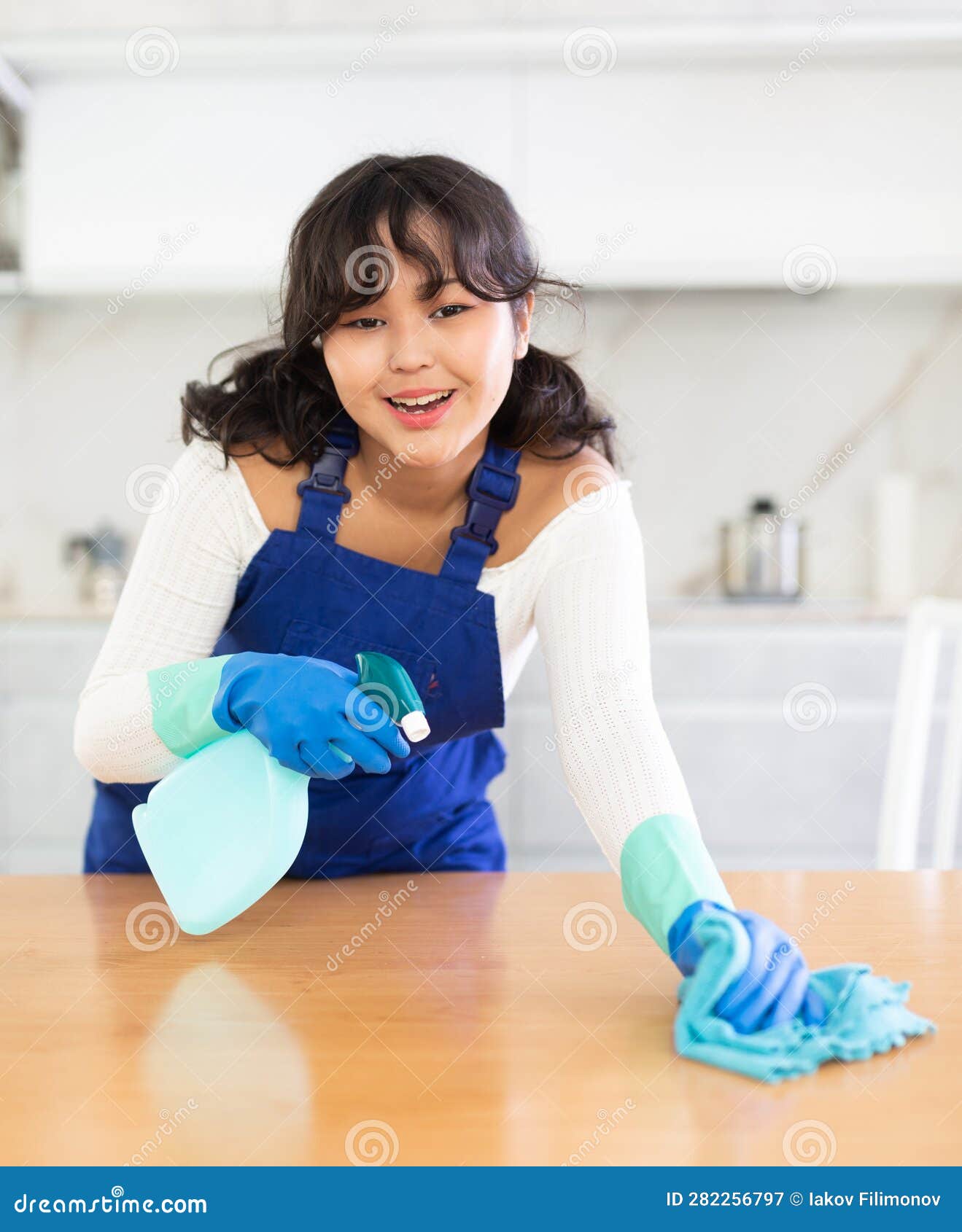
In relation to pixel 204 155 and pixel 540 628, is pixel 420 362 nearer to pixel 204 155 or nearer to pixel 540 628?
pixel 540 628

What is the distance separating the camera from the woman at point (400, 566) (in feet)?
2.97

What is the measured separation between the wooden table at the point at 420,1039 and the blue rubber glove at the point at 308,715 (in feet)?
0.48

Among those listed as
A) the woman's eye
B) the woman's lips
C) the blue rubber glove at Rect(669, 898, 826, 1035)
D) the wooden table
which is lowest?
the wooden table

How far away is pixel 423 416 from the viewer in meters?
1.03

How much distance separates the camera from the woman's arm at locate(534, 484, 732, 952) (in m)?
0.84

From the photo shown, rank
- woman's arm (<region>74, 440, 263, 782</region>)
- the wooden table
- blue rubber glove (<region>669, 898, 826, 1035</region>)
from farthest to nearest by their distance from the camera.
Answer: woman's arm (<region>74, 440, 263, 782</region>), blue rubber glove (<region>669, 898, 826, 1035</region>), the wooden table

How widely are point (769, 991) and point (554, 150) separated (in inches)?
88.1

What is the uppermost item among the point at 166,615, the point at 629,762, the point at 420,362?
the point at 420,362

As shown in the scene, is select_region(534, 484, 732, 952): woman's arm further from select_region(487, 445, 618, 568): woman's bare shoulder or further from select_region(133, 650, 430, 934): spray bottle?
select_region(133, 650, 430, 934): spray bottle

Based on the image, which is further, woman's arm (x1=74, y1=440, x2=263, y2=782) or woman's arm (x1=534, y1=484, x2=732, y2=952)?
woman's arm (x1=74, y1=440, x2=263, y2=782)

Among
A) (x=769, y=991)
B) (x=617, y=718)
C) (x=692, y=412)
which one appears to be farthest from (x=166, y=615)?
(x=692, y=412)

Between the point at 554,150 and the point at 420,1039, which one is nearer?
the point at 420,1039

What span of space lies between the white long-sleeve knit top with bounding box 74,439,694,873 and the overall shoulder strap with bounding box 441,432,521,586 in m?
0.02

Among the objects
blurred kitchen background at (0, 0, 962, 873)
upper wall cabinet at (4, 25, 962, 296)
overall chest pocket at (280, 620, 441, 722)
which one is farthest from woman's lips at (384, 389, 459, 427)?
upper wall cabinet at (4, 25, 962, 296)
